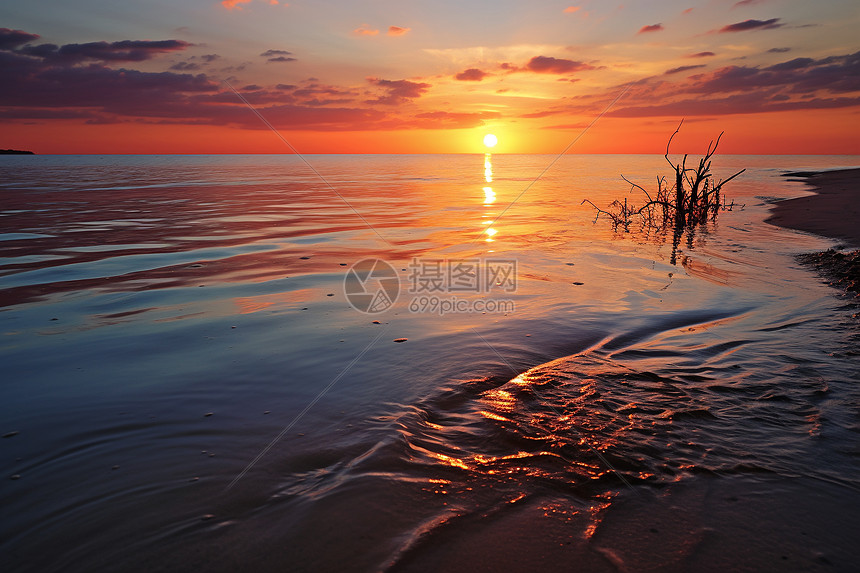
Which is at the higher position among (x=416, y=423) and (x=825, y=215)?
(x=825, y=215)

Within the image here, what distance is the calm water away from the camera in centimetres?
266

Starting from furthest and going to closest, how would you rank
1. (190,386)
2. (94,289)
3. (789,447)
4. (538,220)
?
1. (538,220)
2. (94,289)
3. (190,386)
4. (789,447)

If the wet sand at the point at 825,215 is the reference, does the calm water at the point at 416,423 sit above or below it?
below

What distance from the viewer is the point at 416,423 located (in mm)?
3895

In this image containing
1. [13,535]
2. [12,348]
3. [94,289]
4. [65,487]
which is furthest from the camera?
[94,289]

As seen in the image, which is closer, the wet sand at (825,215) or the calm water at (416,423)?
the calm water at (416,423)

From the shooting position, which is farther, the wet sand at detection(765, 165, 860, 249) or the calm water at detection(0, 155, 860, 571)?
the wet sand at detection(765, 165, 860, 249)

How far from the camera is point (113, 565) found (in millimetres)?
2510

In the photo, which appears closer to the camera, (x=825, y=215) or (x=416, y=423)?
(x=416, y=423)

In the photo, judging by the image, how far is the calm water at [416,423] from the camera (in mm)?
2662

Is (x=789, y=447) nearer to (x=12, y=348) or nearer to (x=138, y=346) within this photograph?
(x=138, y=346)

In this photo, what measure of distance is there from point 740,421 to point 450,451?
2.28m

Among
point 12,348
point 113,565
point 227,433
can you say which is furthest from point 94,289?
point 113,565

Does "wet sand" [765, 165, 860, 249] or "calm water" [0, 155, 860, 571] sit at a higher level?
"wet sand" [765, 165, 860, 249]
